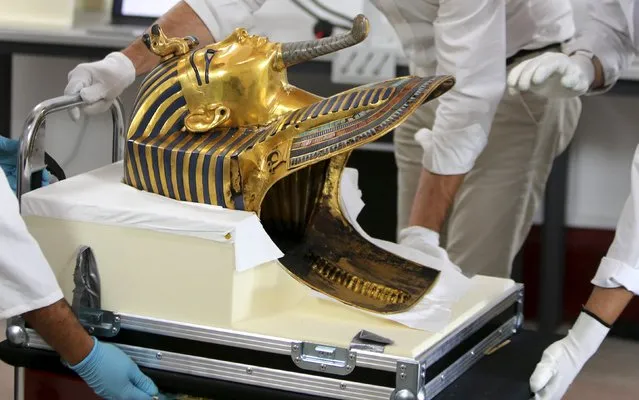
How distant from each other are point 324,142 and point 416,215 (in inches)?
23.5

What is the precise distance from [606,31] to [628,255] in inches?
32.8

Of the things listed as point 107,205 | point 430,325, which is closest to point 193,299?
point 107,205

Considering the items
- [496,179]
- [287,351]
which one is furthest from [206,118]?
[496,179]

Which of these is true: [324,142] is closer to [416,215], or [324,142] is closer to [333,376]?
[333,376]

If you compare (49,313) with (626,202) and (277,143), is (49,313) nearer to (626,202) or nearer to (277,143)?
(277,143)

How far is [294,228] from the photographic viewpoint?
1.73 m

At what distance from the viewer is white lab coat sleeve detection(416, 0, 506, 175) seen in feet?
6.58

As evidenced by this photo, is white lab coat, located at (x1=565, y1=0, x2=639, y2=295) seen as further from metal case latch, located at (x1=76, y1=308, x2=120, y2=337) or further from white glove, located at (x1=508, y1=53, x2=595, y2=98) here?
metal case latch, located at (x1=76, y1=308, x2=120, y2=337)

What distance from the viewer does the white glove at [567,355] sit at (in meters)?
1.56

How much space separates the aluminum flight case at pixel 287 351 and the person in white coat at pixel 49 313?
50 millimetres

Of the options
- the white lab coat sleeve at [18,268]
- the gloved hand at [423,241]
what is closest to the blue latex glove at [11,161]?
the white lab coat sleeve at [18,268]

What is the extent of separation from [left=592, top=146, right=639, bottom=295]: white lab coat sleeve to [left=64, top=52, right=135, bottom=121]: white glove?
2.77ft

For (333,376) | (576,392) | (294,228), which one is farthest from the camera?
(576,392)

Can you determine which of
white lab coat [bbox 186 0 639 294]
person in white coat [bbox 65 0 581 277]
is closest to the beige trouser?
person in white coat [bbox 65 0 581 277]
